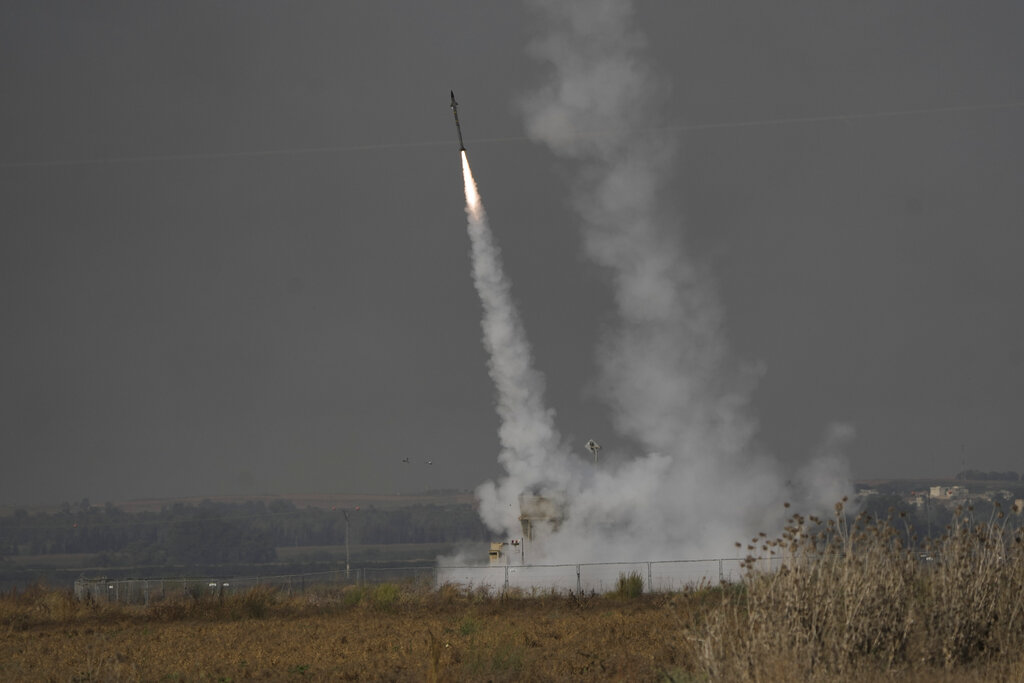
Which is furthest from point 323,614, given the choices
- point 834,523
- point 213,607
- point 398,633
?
point 834,523

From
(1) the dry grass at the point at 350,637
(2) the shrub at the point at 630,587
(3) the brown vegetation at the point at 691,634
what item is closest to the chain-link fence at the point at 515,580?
(2) the shrub at the point at 630,587

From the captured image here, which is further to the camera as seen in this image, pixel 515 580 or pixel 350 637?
pixel 515 580

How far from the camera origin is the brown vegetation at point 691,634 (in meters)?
14.1

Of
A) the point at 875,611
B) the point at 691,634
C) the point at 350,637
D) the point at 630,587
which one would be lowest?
the point at 350,637

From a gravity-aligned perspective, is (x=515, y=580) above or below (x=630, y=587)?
above

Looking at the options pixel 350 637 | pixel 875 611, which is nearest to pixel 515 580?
pixel 350 637

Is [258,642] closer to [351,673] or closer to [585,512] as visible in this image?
[351,673]

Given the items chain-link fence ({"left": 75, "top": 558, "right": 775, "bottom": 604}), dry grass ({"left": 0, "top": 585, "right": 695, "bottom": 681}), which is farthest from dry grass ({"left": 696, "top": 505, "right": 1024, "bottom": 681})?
chain-link fence ({"left": 75, "top": 558, "right": 775, "bottom": 604})

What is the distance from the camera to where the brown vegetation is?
14.1 meters

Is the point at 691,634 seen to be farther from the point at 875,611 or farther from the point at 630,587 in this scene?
the point at 630,587

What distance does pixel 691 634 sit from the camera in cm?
1514

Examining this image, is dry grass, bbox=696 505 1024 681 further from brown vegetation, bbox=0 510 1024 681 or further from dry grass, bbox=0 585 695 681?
dry grass, bbox=0 585 695 681

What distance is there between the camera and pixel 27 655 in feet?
75.4

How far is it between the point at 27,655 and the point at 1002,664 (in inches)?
674
